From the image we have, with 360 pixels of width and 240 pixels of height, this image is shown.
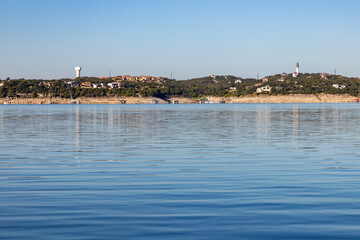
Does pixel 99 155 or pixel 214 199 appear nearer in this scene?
pixel 214 199

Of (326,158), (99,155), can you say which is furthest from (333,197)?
(99,155)

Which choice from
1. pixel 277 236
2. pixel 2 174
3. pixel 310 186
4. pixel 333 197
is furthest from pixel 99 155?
pixel 277 236

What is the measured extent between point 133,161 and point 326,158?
9.55 metres

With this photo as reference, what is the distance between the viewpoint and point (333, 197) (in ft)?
48.1

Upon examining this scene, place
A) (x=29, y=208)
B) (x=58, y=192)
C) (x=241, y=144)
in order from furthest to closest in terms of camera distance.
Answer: (x=241, y=144) < (x=58, y=192) < (x=29, y=208)

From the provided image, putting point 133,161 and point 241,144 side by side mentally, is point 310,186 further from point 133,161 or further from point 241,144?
point 241,144

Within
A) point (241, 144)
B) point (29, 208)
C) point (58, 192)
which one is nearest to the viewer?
point (29, 208)

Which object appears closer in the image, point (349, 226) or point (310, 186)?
point (349, 226)

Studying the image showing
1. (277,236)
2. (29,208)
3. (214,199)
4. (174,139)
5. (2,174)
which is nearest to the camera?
(277,236)

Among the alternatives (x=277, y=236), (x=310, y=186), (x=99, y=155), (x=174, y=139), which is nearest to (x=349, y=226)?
(x=277, y=236)

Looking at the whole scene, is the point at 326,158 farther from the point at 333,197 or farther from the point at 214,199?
the point at 214,199

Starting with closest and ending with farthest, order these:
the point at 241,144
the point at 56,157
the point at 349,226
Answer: the point at 349,226
the point at 56,157
the point at 241,144

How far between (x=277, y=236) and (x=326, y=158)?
1525 cm

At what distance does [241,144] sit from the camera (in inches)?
1298
